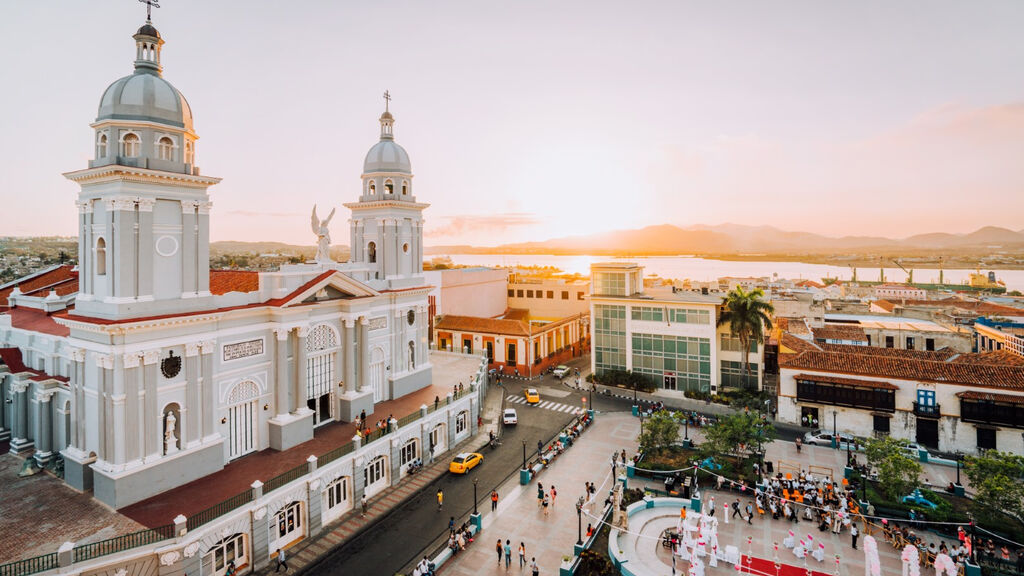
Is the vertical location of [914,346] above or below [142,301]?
below

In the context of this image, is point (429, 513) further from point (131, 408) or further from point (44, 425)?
point (44, 425)

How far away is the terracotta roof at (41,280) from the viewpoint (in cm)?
3063

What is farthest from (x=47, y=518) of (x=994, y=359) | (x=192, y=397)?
(x=994, y=359)

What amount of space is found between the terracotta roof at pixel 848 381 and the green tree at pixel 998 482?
9009 mm

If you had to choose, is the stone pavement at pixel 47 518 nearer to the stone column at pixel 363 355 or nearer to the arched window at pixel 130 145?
the stone column at pixel 363 355

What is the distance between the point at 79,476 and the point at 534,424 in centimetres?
2480

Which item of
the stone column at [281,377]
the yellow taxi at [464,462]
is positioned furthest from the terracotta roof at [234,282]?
the yellow taxi at [464,462]

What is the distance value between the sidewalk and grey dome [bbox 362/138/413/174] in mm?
18622

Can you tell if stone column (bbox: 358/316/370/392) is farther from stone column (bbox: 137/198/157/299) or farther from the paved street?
stone column (bbox: 137/198/157/299)

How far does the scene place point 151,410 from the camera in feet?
61.9

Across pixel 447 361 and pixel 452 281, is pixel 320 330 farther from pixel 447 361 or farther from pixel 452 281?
pixel 452 281

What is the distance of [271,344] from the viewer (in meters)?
23.6

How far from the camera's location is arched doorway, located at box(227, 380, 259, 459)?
2212cm

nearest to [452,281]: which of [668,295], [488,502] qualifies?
[668,295]
